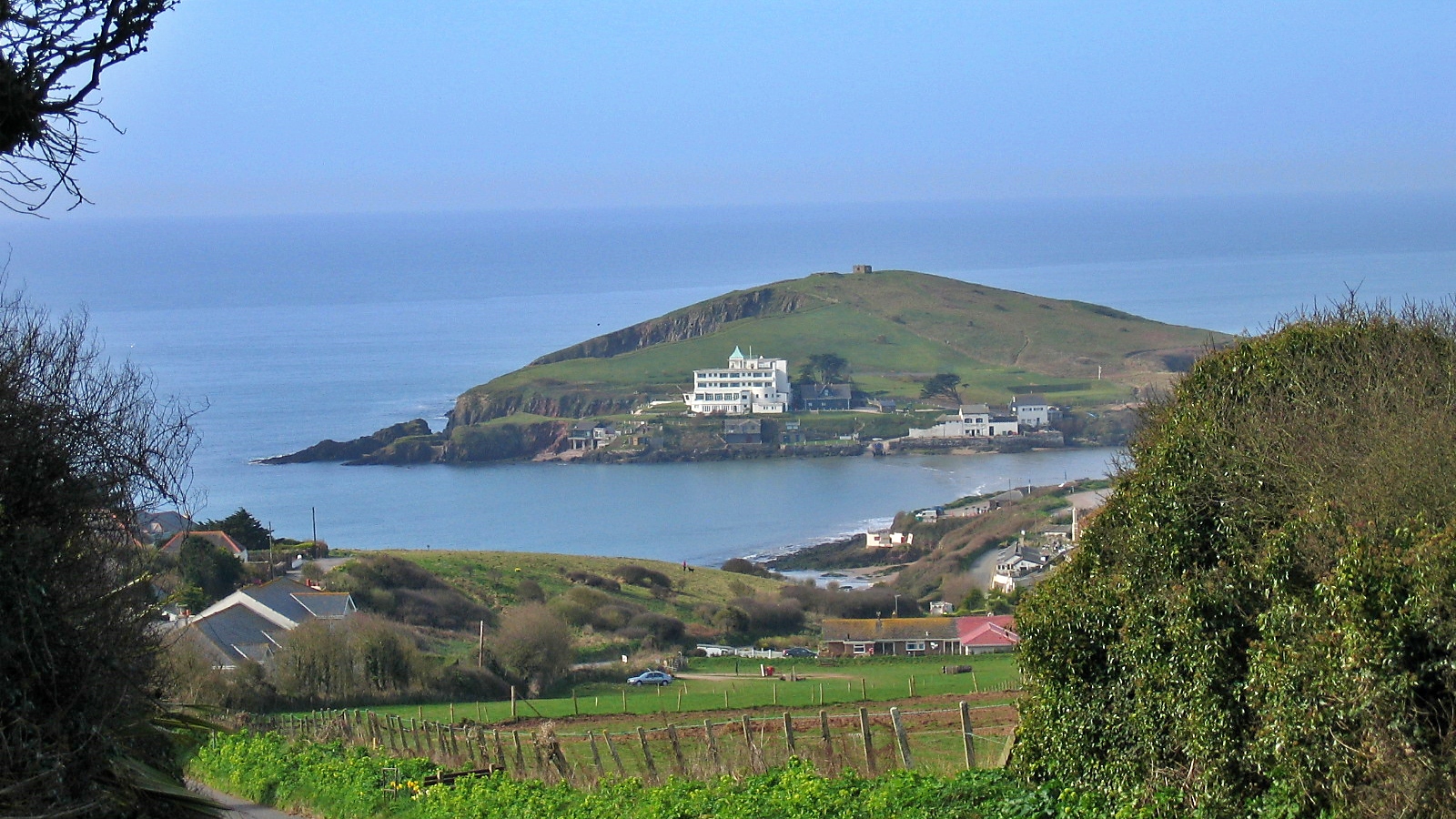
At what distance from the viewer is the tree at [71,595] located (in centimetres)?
444

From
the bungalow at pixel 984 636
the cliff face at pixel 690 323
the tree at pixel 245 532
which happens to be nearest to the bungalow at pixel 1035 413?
the cliff face at pixel 690 323

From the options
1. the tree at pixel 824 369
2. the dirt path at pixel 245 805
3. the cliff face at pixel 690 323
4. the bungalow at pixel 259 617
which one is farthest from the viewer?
the cliff face at pixel 690 323

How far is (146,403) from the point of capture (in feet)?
22.8

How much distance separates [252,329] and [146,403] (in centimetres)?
12454

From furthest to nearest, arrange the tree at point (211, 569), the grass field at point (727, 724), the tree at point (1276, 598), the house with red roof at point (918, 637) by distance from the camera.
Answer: the tree at point (211, 569) → the house with red roof at point (918, 637) → the grass field at point (727, 724) → the tree at point (1276, 598)

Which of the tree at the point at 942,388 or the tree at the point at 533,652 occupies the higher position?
the tree at the point at 942,388

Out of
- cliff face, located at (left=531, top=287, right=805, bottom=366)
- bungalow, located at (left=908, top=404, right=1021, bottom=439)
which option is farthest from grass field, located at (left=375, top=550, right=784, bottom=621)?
cliff face, located at (left=531, top=287, right=805, bottom=366)

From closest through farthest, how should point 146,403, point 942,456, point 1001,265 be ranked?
point 146,403 → point 942,456 → point 1001,265

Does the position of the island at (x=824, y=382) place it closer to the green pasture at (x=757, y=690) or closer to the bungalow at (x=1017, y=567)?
the bungalow at (x=1017, y=567)

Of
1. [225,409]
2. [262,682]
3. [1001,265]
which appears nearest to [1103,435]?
[225,409]

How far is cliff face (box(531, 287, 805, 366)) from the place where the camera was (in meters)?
101

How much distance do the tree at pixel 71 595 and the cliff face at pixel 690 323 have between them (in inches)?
3675

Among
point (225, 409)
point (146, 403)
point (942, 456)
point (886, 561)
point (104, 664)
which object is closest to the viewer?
point (104, 664)

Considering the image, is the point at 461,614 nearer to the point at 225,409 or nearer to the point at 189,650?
the point at 189,650
